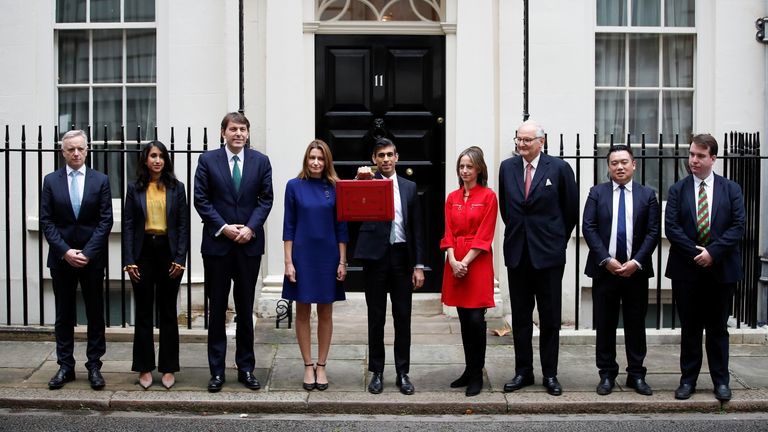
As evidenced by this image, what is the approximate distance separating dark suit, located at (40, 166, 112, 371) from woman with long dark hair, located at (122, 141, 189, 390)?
0.24m

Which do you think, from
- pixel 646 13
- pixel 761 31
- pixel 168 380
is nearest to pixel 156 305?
pixel 168 380

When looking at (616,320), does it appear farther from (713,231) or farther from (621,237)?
(713,231)

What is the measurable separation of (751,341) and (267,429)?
4578 mm

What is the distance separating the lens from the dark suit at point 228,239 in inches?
294

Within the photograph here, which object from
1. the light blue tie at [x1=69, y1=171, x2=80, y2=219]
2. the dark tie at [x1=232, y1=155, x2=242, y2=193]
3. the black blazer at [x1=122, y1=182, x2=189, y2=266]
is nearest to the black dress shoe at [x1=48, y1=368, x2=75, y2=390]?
the black blazer at [x1=122, y1=182, x2=189, y2=266]

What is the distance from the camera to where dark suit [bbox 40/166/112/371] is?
7.48 metres

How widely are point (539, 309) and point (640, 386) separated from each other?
0.90m

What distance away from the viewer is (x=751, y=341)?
9070 mm

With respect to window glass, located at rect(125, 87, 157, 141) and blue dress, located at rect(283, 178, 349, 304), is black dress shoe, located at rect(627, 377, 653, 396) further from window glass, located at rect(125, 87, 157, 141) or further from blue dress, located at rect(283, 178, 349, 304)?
window glass, located at rect(125, 87, 157, 141)

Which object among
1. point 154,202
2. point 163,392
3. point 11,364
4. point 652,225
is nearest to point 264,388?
point 163,392

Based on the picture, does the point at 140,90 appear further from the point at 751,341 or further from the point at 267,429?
the point at 751,341

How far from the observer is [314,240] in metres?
7.48

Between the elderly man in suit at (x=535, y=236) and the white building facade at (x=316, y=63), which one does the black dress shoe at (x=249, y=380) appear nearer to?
the elderly man in suit at (x=535, y=236)

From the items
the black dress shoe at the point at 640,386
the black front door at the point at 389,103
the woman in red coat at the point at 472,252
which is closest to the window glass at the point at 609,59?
the black front door at the point at 389,103
